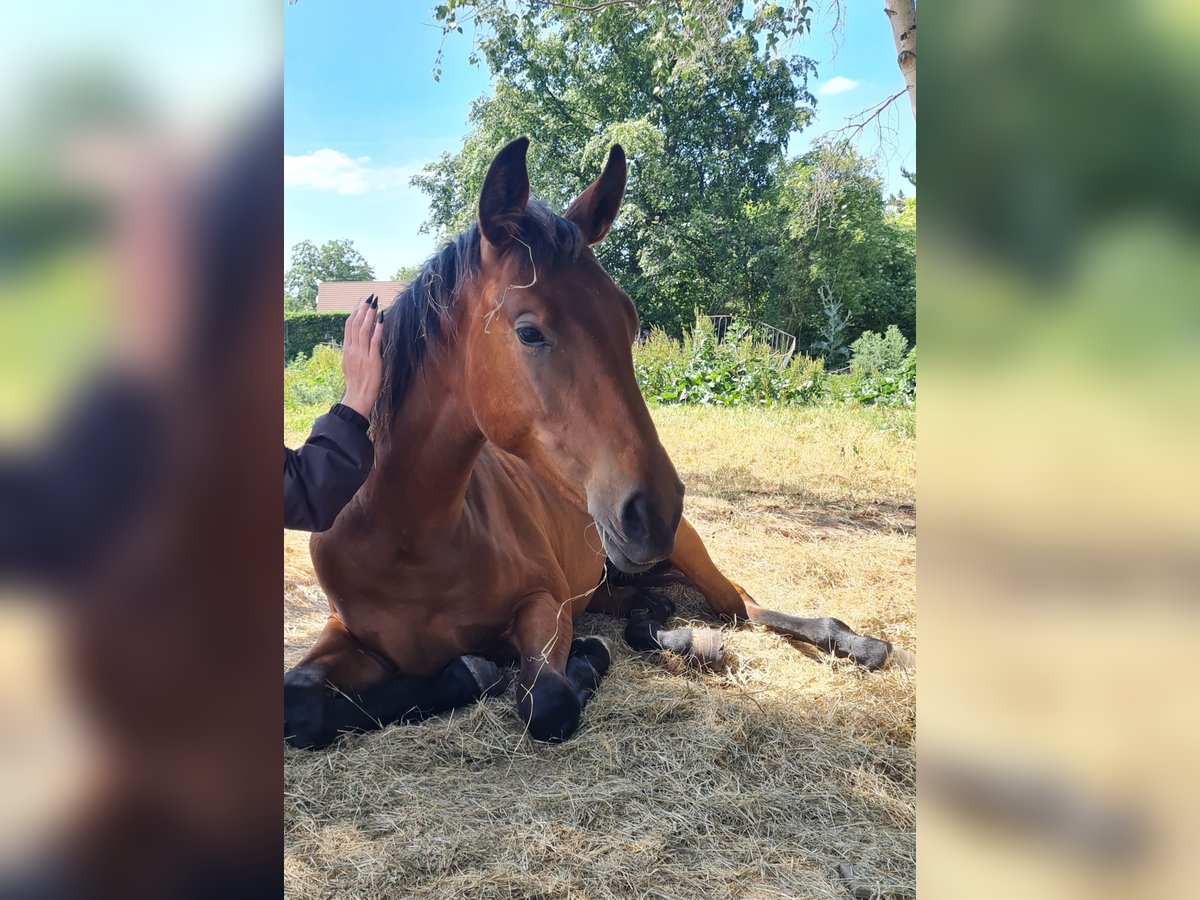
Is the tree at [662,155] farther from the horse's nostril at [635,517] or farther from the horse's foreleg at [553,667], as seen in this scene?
the horse's nostril at [635,517]

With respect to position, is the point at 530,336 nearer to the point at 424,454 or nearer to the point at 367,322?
the point at 367,322

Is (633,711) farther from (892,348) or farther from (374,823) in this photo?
(892,348)

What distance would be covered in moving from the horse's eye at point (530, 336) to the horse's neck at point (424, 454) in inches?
13.5

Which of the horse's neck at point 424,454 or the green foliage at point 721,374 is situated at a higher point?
the green foliage at point 721,374

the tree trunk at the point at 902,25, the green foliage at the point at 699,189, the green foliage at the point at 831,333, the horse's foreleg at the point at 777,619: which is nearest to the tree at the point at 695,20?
the tree trunk at the point at 902,25

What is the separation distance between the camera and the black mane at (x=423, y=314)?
2.15m

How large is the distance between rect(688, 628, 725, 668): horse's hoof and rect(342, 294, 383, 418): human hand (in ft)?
5.58

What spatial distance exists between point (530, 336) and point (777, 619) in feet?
6.41

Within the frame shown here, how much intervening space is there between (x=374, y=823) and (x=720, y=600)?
1957 millimetres
